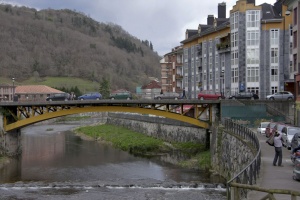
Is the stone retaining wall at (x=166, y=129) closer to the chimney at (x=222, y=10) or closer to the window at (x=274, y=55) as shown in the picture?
the window at (x=274, y=55)

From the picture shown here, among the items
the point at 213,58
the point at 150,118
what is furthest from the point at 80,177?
the point at 213,58

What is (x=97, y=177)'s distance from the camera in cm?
3894

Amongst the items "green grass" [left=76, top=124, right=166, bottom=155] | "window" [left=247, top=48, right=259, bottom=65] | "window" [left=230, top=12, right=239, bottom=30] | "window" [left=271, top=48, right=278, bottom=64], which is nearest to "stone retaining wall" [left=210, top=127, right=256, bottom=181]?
"green grass" [left=76, top=124, right=166, bottom=155]

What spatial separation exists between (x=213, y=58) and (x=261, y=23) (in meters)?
13.2

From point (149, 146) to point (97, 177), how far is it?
59.9ft

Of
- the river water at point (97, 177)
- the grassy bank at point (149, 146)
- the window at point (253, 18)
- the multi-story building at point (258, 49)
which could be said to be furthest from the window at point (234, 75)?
the river water at point (97, 177)

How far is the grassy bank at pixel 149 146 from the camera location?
148 ft

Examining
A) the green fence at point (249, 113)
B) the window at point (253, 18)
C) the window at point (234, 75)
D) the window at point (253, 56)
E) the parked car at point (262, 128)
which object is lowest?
the parked car at point (262, 128)

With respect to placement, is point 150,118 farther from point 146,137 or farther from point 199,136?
point 199,136

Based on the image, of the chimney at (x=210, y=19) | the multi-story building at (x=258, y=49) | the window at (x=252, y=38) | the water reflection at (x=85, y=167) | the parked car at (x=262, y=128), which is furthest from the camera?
the chimney at (x=210, y=19)

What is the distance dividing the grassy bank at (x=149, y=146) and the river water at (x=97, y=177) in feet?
5.60

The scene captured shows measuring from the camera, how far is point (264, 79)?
66.4 metres

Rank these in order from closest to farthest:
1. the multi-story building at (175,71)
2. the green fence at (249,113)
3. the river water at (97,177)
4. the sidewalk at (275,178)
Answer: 1. the sidewalk at (275,178)
2. the river water at (97,177)
3. the green fence at (249,113)
4. the multi-story building at (175,71)

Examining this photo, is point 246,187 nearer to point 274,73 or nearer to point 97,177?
point 97,177
